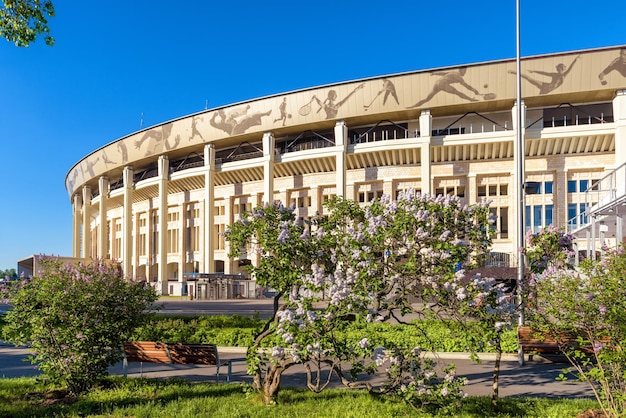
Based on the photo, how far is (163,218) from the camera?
49.8 meters

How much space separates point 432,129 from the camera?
39125 millimetres

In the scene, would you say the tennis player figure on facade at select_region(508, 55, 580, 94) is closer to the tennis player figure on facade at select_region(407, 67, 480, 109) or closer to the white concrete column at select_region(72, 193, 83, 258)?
the tennis player figure on facade at select_region(407, 67, 480, 109)

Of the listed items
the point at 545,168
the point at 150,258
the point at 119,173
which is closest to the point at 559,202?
the point at 545,168

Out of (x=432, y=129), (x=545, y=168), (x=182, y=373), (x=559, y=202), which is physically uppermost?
(x=432, y=129)

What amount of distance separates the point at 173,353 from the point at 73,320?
204 centimetres

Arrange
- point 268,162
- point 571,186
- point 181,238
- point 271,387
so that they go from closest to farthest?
point 271,387 → point 571,186 → point 268,162 → point 181,238

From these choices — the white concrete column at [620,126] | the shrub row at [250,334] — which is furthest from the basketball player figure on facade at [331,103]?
the shrub row at [250,334]

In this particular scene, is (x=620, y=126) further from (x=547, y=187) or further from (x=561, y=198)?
(x=547, y=187)

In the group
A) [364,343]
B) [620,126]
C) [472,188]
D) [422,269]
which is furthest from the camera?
[472,188]

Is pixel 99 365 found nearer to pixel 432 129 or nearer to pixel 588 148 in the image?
pixel 432 129

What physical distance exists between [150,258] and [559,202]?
1636 inches

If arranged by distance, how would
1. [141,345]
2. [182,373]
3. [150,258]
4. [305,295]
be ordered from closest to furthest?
1. [305,295]
2. [141,345]
3. [182,373]
4. [150,258]

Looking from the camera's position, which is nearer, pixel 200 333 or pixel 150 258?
pixel 200 333

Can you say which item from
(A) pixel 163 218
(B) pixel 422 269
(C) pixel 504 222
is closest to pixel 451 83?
(C) pixel 504 222
